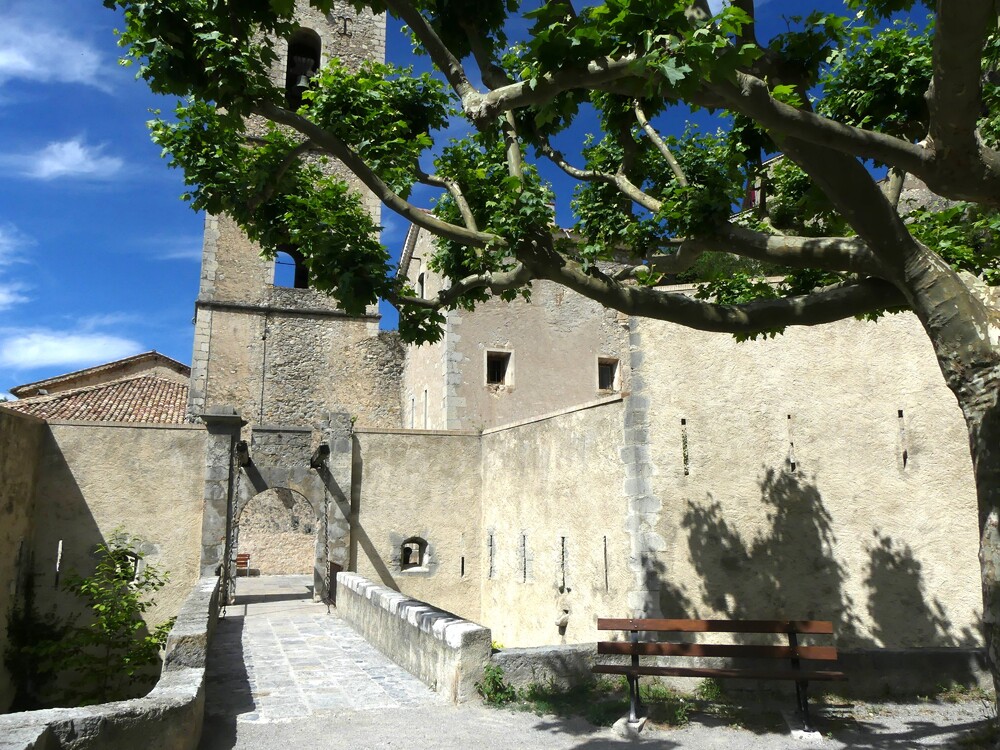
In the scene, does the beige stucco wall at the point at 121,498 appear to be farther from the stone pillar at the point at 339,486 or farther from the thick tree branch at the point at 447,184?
the thick tree branch at the point at 447,184

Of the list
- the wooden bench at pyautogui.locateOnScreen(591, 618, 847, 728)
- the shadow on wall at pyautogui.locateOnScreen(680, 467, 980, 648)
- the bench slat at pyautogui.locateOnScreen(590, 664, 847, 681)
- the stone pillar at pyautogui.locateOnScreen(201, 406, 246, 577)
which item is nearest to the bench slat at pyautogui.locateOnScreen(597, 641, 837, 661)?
the wooden bench at pyautogui.locateOnScreen(591, 618, 847, 728)

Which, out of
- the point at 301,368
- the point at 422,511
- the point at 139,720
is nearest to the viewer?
the point at 139,720

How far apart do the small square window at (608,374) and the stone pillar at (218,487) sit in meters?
8.43

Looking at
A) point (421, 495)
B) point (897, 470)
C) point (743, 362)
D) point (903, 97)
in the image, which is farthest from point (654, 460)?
point (421, 495)

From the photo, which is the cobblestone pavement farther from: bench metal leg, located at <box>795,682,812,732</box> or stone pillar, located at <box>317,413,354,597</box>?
bench metal leg, located at <box>795,682,812,732</box>

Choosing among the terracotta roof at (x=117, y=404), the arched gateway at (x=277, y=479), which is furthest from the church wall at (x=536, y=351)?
the terracotta roof at (x=117, y=404)

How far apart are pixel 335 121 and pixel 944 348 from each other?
5.53 meters

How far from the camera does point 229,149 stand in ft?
24.1

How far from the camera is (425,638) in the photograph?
292 inches

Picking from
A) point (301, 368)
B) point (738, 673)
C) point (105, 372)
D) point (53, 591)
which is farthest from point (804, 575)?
point (105, 372)

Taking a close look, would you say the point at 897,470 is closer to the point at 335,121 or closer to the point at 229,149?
the point at 335,121

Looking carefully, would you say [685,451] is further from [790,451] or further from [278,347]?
[278,347]

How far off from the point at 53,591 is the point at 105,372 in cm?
1672

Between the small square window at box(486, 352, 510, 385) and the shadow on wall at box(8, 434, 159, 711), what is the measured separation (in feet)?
25.2
